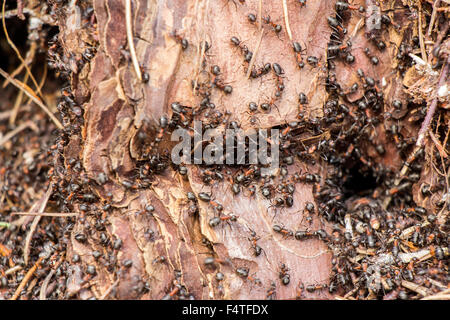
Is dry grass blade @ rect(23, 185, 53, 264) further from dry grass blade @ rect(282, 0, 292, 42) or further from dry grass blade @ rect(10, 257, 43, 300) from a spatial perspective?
dry grass blade @ rect(282, 0, 292, 42)

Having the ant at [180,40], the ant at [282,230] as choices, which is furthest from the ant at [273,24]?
the ant at [282,230]

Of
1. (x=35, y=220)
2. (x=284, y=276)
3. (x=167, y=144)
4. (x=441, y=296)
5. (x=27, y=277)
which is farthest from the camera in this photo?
(x=35, y=220)

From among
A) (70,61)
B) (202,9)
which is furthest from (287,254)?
(70,61)

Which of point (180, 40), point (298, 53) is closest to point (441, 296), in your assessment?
point (298, 53)

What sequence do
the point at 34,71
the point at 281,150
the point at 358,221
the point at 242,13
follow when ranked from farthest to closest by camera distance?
the point at 34,71
the point at 358,221
the point at 281,150
the point at 242,13

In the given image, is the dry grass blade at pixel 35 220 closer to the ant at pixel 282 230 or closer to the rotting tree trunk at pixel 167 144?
the rotting tree trunk at pixel 167 144

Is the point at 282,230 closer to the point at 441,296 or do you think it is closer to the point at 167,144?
the point at 167,144

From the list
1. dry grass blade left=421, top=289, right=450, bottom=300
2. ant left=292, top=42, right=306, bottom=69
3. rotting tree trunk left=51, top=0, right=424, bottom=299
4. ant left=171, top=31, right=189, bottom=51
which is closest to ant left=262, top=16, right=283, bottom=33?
rotting tree trunk left=51, top=0, right=424, bottom=299

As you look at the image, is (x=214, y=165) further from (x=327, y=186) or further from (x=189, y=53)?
(x=327, y=186)
